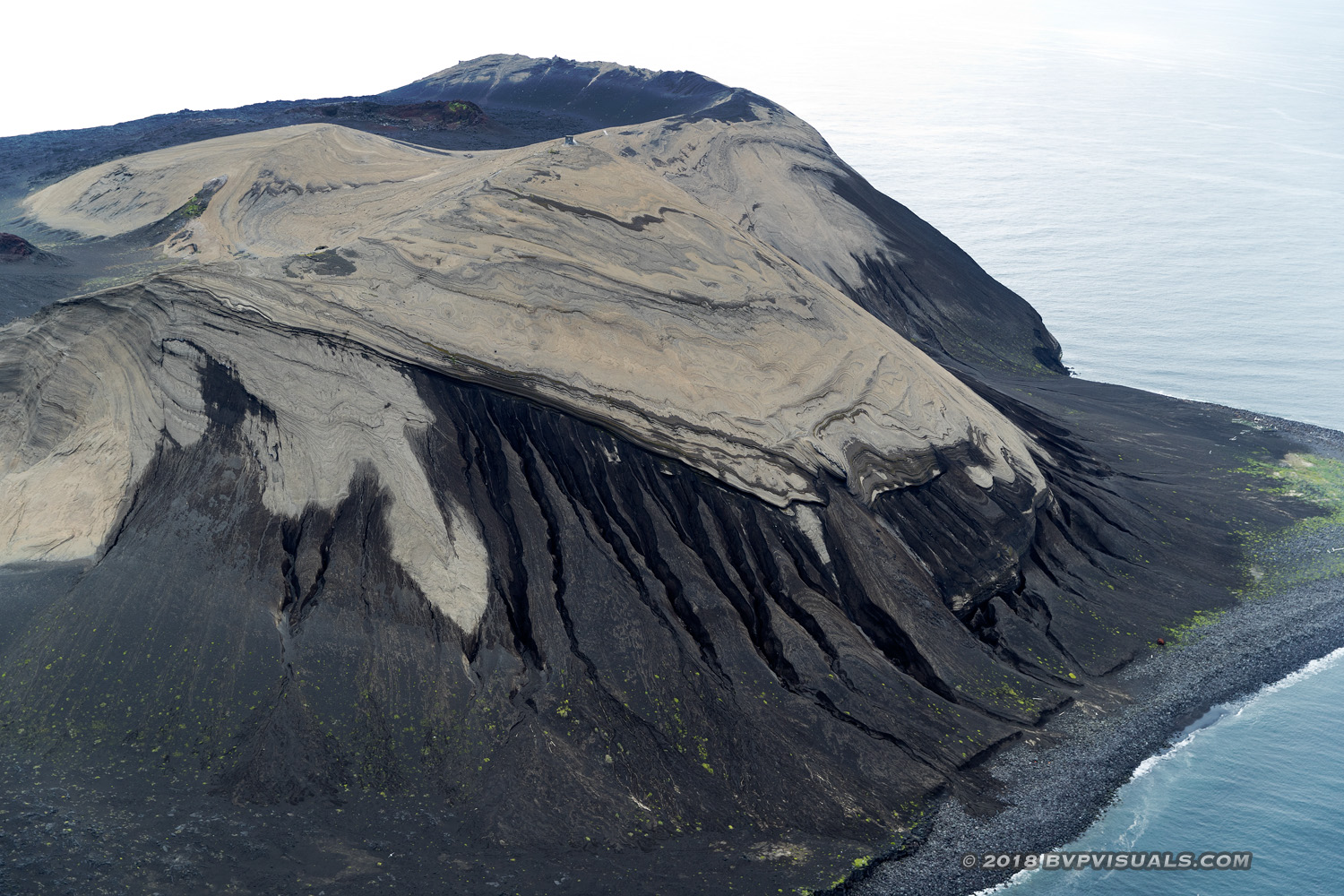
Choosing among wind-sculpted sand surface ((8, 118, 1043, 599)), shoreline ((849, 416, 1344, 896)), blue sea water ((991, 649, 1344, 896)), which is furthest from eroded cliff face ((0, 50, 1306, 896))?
blue sea water ((991, 649, 1344, 896))

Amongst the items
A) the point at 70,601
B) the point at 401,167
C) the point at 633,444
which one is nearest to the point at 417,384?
the point at 633,444

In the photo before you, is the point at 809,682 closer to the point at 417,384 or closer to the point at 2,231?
the point at 417,384

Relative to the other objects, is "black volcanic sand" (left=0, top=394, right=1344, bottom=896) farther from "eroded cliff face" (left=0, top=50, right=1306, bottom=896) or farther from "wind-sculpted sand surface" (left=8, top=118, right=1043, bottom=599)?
"wind-sculpted sand surface" (left=8, top=118, right=1043, bottom=599)

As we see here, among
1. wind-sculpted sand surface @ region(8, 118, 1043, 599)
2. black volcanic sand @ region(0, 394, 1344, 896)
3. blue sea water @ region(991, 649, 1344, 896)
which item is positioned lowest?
black volcanic sand @ region(0, 394, 1344, 896)

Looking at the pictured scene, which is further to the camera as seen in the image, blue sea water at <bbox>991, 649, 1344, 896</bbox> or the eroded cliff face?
the eroded cliff face

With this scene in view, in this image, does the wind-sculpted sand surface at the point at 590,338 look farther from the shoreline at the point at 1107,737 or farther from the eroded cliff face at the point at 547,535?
the shoreline at the point at 1107,737

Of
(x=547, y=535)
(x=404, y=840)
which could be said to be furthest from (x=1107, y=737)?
(x=404, y=840)
